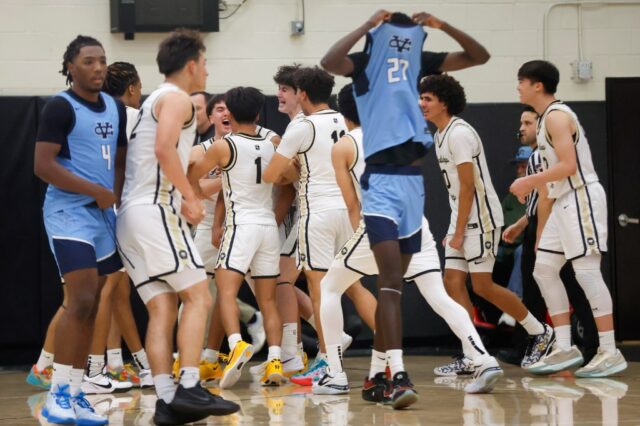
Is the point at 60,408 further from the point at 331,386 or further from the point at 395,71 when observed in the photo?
the point at 395,71

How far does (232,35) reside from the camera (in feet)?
31.5

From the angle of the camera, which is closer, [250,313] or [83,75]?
[83,75]

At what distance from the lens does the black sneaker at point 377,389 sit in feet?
19.4

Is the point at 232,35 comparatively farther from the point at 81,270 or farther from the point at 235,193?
the point at 81,270

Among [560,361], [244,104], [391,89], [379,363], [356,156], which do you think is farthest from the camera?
[560,361]

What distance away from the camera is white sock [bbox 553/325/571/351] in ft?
24.5

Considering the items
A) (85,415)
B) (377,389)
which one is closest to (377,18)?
(377,389)

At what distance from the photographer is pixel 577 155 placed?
7348 mm

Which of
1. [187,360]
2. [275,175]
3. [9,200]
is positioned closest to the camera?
[187,360]

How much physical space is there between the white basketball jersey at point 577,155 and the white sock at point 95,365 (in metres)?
3.00

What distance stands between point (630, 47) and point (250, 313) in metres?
3.99

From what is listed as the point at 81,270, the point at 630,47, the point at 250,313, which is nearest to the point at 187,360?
the point at 81,270

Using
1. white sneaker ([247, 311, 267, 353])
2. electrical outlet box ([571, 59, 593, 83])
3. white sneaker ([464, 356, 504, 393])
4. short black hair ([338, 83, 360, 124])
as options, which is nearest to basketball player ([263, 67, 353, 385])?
short black hair ([338, 83, 360, 124])

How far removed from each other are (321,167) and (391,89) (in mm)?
1576
